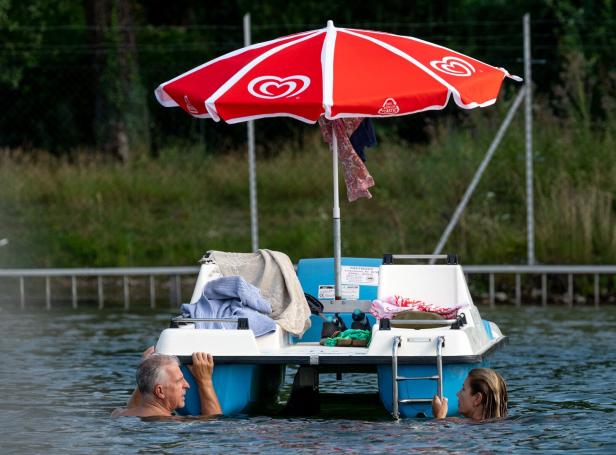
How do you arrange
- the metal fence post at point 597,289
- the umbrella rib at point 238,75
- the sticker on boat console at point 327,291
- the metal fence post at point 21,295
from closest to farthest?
the umbrella rib at point 238,75
the sticker on boat console at point 327,291
the metal fence post at point 597,289
the metal fence post at point 21,295

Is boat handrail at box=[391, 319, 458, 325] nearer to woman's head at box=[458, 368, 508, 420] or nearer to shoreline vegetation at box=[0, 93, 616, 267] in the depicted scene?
woman's head at box=[458, 368, 508, 420]

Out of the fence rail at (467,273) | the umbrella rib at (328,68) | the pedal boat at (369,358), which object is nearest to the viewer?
the pedal boat at (369,358)

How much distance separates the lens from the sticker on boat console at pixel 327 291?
12.5 m

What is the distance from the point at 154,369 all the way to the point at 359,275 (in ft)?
8.99

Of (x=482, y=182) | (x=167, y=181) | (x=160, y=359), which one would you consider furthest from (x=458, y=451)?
(x=167, y=181)

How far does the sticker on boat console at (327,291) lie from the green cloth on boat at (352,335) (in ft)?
3.98

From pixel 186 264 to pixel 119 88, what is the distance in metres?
3.87

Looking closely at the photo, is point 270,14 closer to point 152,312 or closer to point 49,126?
point 49,126

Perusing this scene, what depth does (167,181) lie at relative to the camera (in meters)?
22.7

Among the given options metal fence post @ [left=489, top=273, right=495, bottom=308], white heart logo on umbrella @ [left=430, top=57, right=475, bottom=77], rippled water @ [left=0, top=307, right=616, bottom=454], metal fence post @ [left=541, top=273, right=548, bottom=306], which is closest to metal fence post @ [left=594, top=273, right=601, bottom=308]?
metal fence post @ [left=541, top=273, right=548, bottom=306]

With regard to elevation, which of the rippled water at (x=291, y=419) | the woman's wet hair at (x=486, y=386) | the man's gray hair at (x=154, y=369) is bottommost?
the rippled water at (x=291, y=419)

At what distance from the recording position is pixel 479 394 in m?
10.1

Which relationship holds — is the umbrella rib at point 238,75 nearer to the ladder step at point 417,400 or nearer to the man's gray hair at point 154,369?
the man's gray hair at point 154,369

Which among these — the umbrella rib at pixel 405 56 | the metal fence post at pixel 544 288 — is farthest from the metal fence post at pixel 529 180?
the umbrella rib at pixel 405 56
